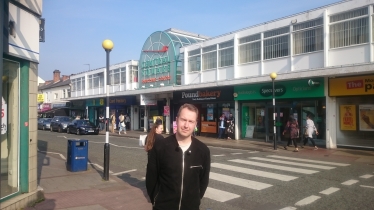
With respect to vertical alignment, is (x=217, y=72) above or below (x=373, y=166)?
above

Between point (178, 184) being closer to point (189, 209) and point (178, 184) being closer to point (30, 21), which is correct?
point (189, 209)

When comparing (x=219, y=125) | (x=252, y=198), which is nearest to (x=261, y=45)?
(x=219, y=125)

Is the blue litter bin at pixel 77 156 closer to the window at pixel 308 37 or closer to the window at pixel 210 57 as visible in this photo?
the window at pixel 308 37

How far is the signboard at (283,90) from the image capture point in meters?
16.5

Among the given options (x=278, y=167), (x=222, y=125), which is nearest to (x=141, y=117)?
(x=222, y=125)

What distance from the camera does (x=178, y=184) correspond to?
2.93 m

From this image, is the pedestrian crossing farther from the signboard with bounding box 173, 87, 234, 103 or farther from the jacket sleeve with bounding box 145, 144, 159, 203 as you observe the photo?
the signboard with bounding box 173, 87, 234, 103

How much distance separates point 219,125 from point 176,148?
1952 cm

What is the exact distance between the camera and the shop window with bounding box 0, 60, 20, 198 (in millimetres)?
5637

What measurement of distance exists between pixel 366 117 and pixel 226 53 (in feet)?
32.5

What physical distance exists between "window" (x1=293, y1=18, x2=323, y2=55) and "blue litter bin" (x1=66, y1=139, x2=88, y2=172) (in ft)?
42.4

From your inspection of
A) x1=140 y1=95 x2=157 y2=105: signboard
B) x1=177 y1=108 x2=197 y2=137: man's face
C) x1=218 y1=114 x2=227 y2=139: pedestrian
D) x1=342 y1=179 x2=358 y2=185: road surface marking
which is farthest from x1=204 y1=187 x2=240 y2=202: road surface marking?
x1=140 y1=95 x2=157 y2=105: signboard

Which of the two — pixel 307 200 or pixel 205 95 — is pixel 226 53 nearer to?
pixel 205 95

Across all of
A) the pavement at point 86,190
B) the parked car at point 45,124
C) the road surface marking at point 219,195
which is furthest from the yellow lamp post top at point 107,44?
the parked car at point 45,124
